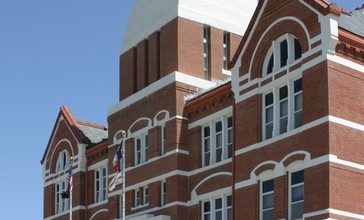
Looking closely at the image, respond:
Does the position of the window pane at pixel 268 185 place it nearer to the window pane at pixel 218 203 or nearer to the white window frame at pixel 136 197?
the window pane at pixel 218 203

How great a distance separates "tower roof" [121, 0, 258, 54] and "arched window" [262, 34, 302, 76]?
25.0 feet

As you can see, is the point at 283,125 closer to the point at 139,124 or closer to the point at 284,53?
the point at 284,53

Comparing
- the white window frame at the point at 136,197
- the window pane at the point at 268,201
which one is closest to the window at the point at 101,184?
the white window frame at the point at 136,197

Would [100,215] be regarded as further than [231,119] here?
Yes

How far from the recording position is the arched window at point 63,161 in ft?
169

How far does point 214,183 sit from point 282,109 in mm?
5703

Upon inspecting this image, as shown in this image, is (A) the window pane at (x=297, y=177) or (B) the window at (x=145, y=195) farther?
(B) the window at (x=145, y=195)

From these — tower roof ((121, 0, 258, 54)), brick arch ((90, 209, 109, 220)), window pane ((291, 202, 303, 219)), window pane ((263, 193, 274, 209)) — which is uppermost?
tower roof ((121, 0, 258, 54))

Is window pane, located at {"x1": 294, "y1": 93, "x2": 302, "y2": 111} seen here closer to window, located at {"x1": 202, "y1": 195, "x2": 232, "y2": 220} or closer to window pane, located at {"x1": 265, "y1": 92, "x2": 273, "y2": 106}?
window pane, located at {"x1": 265, "y1": 92, "x2": 273, "y2": 106}

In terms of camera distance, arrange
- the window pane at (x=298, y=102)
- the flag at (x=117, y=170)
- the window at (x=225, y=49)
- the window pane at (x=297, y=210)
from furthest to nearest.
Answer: the window at (x=225, y=49) → the flag at (x=117, y=170) → the window pane at (x=298, y=102) → the window pane at (x=297, y=210)

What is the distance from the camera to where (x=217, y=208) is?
38375 mm

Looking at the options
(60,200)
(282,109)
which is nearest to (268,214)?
(282,109)

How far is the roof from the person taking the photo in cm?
3374

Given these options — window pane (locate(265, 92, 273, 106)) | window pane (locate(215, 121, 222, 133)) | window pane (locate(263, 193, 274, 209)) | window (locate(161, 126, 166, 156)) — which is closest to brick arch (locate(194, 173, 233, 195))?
window pane (locate(215, 121, 222, 133))
